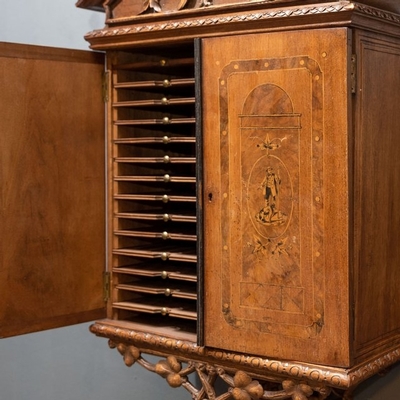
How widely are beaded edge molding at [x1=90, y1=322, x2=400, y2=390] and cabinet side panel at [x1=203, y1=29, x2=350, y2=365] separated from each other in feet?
0.09

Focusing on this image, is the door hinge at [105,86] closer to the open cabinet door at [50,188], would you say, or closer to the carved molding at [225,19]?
the open cabinet door at [50,188]

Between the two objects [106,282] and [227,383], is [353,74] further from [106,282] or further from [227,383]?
[106,282]

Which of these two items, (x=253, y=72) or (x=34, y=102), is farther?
(x=34, y=102)

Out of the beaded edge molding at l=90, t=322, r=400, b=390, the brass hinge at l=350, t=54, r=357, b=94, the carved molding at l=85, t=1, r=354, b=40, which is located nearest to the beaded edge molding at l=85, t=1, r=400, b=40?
the carved molding at l=85, t=1, r=354, b=40

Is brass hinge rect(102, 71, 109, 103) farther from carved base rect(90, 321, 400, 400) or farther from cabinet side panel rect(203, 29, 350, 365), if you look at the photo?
carved base rect(90, 321, 400, 400)

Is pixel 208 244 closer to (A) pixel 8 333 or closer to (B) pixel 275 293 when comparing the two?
(B) pixel 275 293

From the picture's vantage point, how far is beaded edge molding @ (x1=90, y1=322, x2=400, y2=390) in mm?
2100

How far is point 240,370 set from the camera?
7.59 ft

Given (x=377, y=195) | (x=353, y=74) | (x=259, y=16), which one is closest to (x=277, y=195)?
(x=377, y=195)

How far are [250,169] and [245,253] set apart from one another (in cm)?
23

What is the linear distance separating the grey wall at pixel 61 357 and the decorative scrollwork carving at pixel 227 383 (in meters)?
0.71

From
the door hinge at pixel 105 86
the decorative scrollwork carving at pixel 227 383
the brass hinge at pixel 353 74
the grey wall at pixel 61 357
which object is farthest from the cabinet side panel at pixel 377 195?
the grey wall at pixel 61 357

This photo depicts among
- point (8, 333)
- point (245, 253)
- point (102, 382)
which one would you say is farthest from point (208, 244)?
point (102, 382)

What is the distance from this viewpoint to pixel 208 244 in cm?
231
